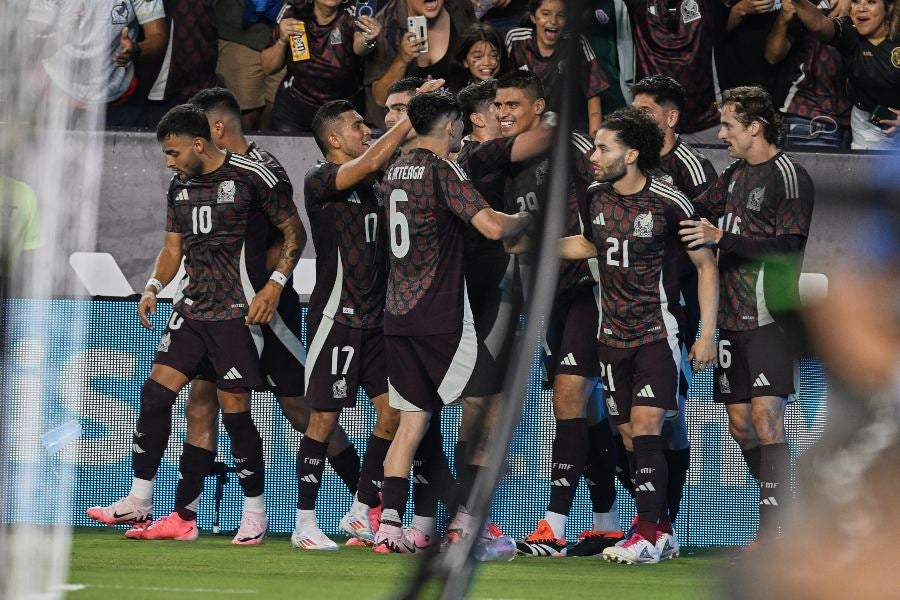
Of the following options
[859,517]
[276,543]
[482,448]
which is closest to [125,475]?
[276,543]

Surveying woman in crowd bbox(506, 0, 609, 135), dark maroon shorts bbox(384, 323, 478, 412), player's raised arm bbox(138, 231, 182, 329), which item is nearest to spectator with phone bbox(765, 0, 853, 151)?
woman in crowd bbox(506, 0, 609, 135)

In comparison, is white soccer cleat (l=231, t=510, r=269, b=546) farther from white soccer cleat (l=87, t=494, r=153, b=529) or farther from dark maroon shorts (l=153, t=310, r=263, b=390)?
dark maroon shorts (l=153, t=310, r=263, b=390)

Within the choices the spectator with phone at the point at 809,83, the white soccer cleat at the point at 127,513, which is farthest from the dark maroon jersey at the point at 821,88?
the white soccer cleat at the point at 127,513

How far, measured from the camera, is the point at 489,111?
6344 mm

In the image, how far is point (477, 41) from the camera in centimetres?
748

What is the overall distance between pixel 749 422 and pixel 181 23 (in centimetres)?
412

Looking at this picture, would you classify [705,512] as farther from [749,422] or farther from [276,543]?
[276,543]

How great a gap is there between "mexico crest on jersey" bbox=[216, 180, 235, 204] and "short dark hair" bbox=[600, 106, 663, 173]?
67.8 inches

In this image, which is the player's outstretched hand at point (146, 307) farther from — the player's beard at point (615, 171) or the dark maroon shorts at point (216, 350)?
the player's beard at point (615, 171)

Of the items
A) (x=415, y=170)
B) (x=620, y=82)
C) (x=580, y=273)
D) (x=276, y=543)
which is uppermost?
(x=620, y=82)

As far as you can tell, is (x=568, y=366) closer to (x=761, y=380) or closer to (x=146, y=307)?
(x=761, y=380)

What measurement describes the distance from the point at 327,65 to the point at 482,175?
226 centimetres

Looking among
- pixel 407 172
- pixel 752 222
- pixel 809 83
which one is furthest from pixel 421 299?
pixel 809 83

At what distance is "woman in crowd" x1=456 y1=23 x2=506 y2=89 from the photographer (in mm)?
7441
